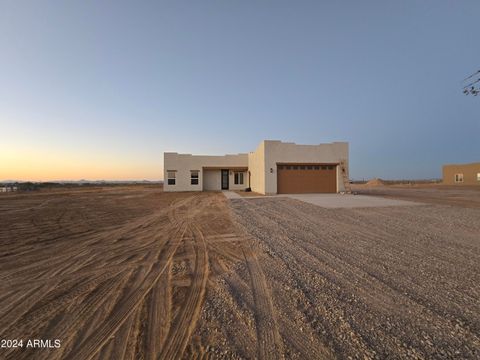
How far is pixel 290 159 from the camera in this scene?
646 inches

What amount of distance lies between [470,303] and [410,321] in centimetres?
106

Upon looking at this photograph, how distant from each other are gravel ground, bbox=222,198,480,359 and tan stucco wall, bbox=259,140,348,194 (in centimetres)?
1079

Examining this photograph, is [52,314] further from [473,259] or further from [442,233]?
[442,233]

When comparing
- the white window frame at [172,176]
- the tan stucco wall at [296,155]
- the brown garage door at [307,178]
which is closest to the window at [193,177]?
the white window frame at [172,176]

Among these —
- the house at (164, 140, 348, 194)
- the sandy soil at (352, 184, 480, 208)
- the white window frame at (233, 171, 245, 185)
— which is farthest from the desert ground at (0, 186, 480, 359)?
the white window frame at (233, 171, 245, 185)

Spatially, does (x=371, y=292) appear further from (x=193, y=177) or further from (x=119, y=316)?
(x=193, y=177)

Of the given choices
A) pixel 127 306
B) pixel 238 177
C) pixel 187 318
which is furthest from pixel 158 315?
pixel 238 177

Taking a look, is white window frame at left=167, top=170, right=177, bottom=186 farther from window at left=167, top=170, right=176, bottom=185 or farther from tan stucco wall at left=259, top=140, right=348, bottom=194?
tan stucco wall at left=259, top=140, right=348, bottom=194

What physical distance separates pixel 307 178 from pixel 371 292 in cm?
1495

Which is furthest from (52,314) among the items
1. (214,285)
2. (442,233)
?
(442,233)

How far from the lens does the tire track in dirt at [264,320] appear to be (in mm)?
1825

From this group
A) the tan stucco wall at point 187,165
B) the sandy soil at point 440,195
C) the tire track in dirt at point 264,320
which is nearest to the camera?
the tire track in dirt at point 264,320

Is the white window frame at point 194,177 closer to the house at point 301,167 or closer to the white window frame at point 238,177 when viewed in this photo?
the white window frame at point 238,177

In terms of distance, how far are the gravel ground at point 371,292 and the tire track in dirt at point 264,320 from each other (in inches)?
2.2
